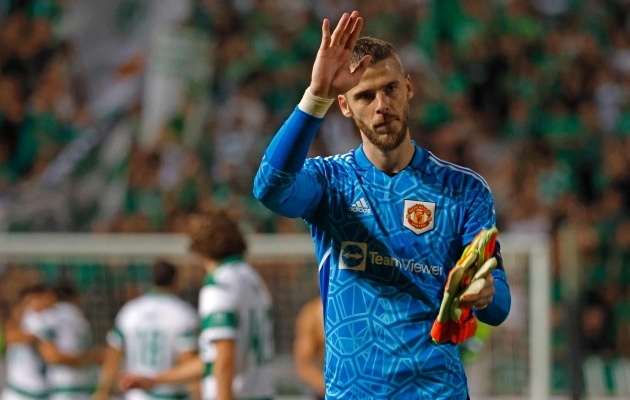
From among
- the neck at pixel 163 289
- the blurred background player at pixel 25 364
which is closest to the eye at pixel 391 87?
the neck at pixel 163 289

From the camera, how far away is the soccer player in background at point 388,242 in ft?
10.9

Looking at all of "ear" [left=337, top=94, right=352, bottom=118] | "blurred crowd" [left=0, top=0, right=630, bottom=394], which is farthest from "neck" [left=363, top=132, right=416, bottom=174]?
"blurred crowd" [left=0, top=0, right=630, bottom=394]

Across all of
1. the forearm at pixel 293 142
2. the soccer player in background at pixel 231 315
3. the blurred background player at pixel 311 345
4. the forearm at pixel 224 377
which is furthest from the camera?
the blurred background player at pixel 311 345

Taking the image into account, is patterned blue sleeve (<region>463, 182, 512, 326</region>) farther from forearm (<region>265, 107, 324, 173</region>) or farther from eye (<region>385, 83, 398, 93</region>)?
forearm (<region>265, 107, 324, 173</region>)

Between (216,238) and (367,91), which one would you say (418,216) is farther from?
(216,238)

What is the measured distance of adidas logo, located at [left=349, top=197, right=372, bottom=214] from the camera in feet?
11.2

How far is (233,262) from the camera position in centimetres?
604

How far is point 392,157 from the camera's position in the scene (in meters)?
3.43

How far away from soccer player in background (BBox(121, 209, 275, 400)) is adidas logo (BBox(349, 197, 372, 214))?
2416 millimetres

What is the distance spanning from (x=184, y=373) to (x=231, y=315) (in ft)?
3.39

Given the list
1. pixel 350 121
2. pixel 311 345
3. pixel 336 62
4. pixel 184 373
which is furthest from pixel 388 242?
pixel 350 121

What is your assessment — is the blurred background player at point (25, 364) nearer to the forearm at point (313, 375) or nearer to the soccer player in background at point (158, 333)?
the soccer player in background at point (158, 333)

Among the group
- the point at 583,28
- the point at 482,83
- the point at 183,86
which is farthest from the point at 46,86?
the point at 583,28

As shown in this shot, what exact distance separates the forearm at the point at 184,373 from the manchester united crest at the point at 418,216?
137 inches
